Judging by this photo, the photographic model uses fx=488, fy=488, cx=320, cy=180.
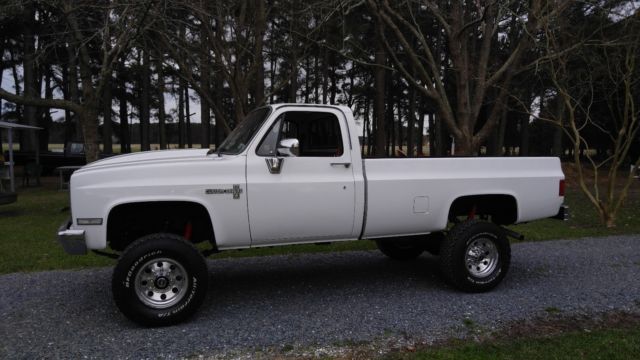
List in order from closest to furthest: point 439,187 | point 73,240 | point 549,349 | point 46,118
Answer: point 549,349, point 73,240, point 439,187, point 46,118

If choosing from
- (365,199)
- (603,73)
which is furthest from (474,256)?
(603,73)

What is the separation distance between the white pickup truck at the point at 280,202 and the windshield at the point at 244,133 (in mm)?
23

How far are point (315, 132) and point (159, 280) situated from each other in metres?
2.25

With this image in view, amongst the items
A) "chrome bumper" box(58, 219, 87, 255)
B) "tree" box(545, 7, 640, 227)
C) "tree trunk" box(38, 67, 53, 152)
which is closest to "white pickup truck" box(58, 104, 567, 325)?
"chrome bumper" box(58, 219, 87, 255)

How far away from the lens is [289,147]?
4.58 meters

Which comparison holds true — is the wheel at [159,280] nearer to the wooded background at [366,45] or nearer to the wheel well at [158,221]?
the wheel well at [158,221]

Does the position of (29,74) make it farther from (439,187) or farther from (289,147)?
(439,187)

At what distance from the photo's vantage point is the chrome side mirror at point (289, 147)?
4.57 meters

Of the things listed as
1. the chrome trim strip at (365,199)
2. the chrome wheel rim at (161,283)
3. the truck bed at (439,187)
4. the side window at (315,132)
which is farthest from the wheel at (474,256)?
the chrome wheel rim at (161,283)

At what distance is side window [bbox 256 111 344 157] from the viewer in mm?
5278

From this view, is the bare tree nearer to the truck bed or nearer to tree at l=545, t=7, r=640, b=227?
the truck bed

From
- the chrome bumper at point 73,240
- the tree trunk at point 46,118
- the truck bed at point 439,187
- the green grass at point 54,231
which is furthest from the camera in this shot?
the tree trunk at point 46,118

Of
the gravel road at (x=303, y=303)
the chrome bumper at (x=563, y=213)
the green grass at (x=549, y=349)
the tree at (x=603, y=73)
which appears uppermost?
the tree at (x=603, y=73)

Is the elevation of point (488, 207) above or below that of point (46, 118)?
below
